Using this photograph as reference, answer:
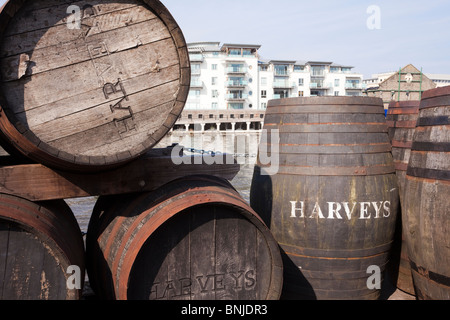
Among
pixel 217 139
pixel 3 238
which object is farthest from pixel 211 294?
pixel 217 139

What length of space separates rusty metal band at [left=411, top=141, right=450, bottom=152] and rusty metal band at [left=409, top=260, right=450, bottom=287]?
3.44 ft

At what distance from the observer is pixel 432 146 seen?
3053mm

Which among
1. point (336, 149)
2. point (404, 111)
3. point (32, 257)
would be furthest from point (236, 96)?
point (32, 257)

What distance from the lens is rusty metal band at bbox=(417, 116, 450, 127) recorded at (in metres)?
2.98

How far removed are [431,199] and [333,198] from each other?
0.83 metres

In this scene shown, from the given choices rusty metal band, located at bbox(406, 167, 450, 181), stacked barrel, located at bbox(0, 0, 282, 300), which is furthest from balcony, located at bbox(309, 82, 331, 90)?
stacked barrel, located at bbox(0, 0, 282, 300)

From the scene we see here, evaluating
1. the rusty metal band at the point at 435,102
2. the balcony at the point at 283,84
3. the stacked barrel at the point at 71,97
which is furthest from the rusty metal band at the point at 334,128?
the balcony at the point at 283,84

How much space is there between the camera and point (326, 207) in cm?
346

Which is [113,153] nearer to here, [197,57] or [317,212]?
[317,212]

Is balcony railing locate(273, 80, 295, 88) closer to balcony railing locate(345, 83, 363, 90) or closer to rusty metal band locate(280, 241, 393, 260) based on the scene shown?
balcony railing locate(345, 83, 363, 90)

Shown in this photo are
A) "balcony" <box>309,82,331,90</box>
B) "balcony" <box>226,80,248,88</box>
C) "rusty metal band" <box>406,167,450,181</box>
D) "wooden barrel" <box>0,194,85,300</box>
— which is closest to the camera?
"wooden barrel" <box>0,194,85,300</box>

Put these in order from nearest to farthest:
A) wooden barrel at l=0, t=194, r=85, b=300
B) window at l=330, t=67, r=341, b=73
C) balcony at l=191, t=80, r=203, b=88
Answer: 1. wooden barrel at l=0, t=194, r=85, b=300
2. balcony at l=191, t=80, r=203, b=88
3. window at l=330, t=67, r=341, b=73

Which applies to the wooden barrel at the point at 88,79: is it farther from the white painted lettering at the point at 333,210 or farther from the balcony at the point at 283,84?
the balcony at the point at 283,84

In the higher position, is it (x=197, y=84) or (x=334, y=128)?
(x=197, y=84)
